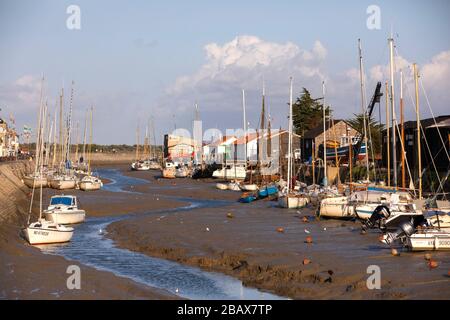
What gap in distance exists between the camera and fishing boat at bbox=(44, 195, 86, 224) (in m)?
44.6

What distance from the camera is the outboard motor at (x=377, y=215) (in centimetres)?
3803

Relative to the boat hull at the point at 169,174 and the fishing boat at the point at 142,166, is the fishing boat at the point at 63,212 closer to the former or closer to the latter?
the boat hull at the point at 169,174

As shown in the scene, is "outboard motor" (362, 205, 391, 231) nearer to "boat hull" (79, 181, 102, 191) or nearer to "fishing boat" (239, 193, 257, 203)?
"fishing boat" (239, 193, 257, 203)

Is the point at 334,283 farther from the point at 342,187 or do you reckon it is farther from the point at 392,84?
the point at 342,187

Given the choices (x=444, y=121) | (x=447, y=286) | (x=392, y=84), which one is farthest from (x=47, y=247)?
(x=444, y=121)

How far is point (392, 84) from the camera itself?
155 ft

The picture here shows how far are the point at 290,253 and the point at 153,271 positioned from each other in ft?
20.5

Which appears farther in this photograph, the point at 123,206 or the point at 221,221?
the point at 123,206

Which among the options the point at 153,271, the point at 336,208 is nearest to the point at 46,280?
the point at 153,271

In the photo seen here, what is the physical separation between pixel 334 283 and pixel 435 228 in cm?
833

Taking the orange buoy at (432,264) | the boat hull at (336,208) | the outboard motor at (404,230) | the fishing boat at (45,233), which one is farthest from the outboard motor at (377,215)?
the fishing boat at (45,233)

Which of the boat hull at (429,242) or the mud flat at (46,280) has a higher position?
the boat hull at (429,242)

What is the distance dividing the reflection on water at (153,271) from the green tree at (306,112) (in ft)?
309

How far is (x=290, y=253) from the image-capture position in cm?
3100
